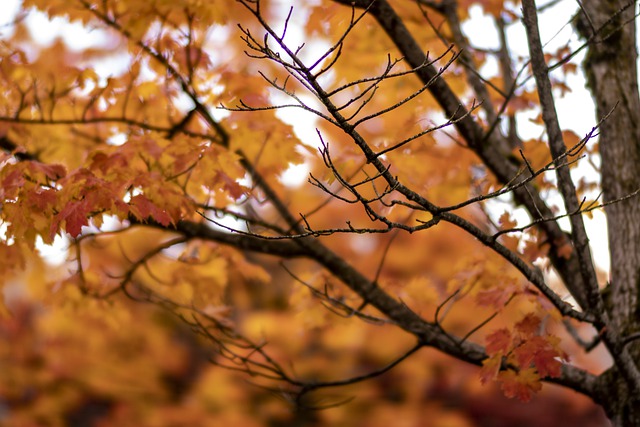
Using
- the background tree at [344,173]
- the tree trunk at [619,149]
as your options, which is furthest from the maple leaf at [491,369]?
the tree trunk at [619,149]

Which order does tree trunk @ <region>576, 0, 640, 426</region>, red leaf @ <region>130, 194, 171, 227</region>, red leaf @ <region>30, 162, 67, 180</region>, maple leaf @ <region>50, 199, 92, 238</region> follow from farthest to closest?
tree trunk @ <region>576, 0, 640, 426</region>, red leaf @ <region>30, 162, 67, 180</region>, red leaf @ <region>130, 194, 171, 227</region>, maple leaf @ <region>50, 199, 92, 238</region>

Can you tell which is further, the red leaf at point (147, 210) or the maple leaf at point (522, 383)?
the maple leaf at point (522, 383)

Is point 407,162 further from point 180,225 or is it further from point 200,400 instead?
point 200,400

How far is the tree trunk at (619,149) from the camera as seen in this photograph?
3.23m

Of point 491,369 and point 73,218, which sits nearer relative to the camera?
point 73,218

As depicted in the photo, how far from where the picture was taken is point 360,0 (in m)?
2.94

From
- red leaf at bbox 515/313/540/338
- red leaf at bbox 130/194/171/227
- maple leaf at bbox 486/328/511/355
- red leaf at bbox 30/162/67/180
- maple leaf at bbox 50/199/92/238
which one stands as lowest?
maple leaf at bbox 486/328/511/355

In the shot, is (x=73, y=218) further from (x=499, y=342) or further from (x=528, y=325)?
(x=528, y=325)

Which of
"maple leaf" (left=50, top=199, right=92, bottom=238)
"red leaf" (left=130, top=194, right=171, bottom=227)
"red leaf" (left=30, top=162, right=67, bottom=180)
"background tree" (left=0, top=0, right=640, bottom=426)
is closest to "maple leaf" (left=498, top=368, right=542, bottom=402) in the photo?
"background tree" (left=0, top=0, right=640, bottom=426)

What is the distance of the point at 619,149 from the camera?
3.48 m

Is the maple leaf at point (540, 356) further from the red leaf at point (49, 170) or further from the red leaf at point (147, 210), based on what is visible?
the red leaf at point (49, 170)

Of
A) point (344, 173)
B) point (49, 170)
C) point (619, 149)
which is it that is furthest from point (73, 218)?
point (619, 149)

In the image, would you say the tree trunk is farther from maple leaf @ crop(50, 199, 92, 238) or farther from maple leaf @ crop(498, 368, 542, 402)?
maple leaf @ crop(50, 199, 92, 238)

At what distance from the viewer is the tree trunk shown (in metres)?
3.23
